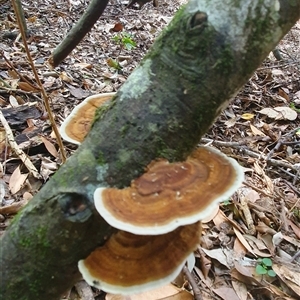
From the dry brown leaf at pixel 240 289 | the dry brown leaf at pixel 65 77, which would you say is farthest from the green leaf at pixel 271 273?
the dry brown leaf at pixel 65 77

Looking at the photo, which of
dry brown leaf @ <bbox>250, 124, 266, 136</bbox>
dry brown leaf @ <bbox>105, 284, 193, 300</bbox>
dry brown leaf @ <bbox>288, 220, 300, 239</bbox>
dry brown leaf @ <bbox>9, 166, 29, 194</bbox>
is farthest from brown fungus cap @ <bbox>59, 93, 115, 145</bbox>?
dry brown leaf @ <bbox>250, 124, 266, 136</bbox>

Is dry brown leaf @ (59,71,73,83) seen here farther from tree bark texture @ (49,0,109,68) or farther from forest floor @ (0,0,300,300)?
tree bark texture @ (49,0,109,68)

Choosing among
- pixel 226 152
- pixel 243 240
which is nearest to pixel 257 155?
pixel 226 152

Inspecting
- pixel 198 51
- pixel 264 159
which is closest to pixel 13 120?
pixel 264 159

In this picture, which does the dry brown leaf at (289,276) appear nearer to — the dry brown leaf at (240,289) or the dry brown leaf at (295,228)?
the dry brown leaf at (240,289)

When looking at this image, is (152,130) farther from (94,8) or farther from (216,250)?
(216,250)

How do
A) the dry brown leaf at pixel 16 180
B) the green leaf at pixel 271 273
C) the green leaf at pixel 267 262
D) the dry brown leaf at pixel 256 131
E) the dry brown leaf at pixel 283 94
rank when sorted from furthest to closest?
the dry brown leaf at pixel 283 94, the dry brown leaf at pixel 256 131, the dry brown leaf at pixel 16 180, the green leaf at pixel 267 262, the green leaf at pixel 271 273
